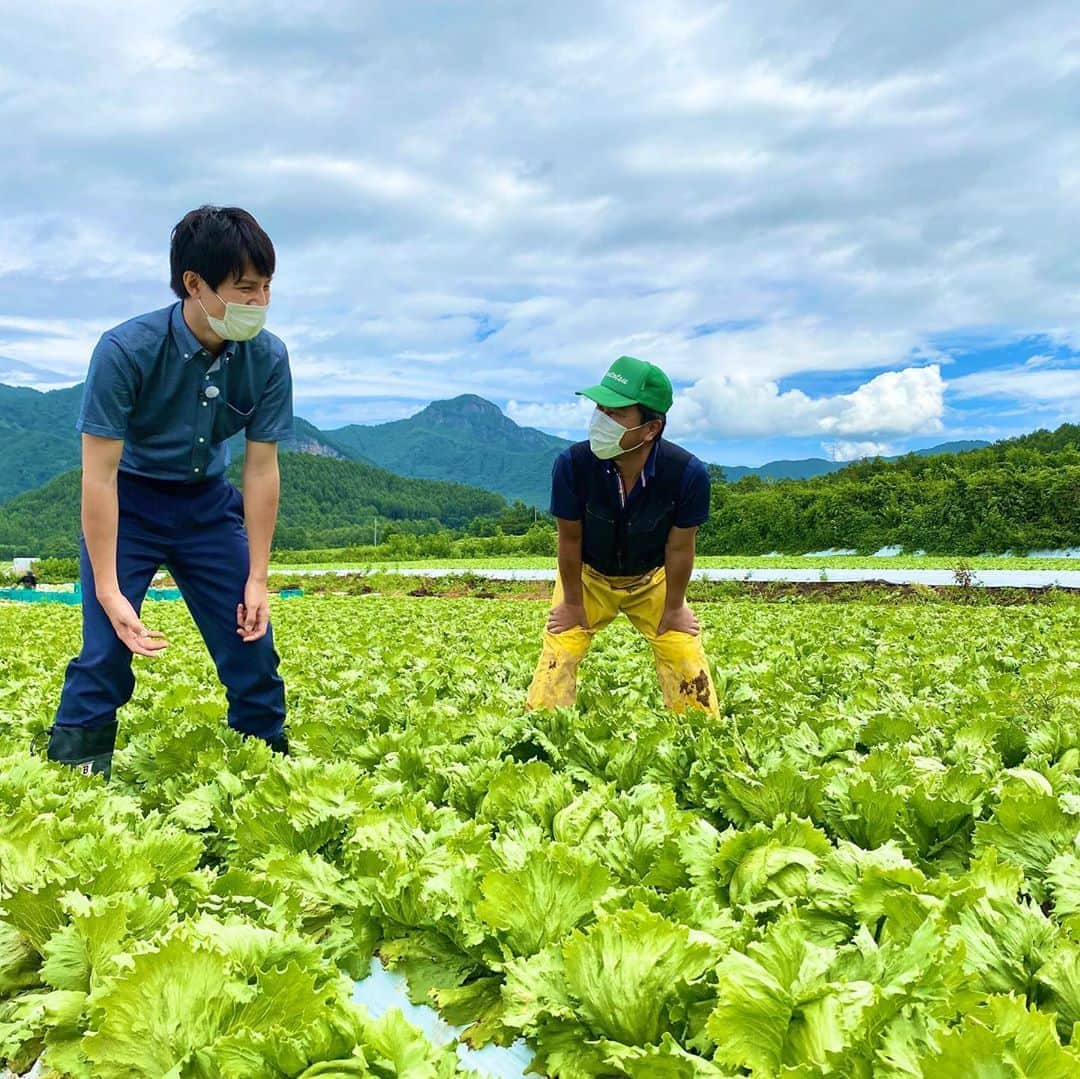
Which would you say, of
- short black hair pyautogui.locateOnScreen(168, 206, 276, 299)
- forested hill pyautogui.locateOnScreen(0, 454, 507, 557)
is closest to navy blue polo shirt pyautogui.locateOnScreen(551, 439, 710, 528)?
short black hair pyautogui.locateOnScreen(168, 206, 276, 299)

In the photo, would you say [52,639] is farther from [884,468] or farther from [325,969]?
[884,468]

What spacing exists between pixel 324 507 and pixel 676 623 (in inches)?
5118

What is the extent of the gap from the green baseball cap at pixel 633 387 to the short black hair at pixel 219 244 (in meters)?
1.58

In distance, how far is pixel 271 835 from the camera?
2912 millimetres

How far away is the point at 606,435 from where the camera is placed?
4.07 meters

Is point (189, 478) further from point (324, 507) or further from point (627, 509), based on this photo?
point (324, 507)

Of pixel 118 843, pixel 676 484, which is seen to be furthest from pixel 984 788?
pixel 118 843

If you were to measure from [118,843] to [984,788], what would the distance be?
2.88 meters

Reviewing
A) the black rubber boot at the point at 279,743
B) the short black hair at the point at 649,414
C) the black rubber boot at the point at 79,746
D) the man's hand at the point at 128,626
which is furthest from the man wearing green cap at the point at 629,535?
the black rubber boot at the point at 79,746

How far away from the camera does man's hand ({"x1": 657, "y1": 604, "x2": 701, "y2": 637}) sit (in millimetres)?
4719

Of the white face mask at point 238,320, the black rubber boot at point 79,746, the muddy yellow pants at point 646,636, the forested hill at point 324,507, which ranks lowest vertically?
the black rubber boot at point 79,746

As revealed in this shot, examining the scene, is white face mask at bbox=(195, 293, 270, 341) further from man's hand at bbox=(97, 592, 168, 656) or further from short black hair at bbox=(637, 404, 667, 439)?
short black hair at bbox=(637, 404, 667, 439)

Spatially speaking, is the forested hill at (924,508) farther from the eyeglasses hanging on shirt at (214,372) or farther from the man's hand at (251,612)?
the eyeglasses hanging on shirt at (214,372)

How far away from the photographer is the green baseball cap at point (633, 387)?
396cm
